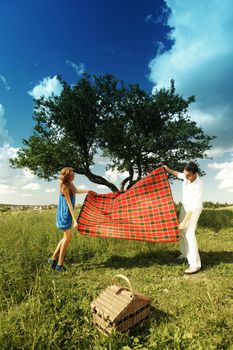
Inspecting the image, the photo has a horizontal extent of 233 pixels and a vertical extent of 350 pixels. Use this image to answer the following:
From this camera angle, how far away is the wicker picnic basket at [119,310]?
4227 mm

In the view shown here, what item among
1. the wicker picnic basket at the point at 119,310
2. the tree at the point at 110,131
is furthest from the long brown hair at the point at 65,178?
the tree at the point at 110,131

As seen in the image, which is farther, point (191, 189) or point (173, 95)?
point (173, 95)

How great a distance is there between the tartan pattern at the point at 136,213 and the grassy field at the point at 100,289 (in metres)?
0.89

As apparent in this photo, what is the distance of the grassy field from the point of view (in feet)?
13.4

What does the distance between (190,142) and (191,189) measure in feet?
30.8

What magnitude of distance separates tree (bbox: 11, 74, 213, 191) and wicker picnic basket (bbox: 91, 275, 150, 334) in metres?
11.1

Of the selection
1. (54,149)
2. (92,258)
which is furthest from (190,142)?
(92,258)

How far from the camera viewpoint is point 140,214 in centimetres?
816

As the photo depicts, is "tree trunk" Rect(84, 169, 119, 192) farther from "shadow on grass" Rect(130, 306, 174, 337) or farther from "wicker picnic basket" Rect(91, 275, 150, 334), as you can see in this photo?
"wicker picnic basket" Rect(91, 275, 150, 334)

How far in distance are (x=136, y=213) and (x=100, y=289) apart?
7.99 feet

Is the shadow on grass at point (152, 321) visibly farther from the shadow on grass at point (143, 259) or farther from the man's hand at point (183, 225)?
the shadow on grass at point (143, 259)

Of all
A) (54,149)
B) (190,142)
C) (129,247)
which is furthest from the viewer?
(190,142)

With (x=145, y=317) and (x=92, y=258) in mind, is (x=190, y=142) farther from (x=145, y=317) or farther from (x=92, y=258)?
(x=145, y=317)

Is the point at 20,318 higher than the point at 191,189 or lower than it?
lower
